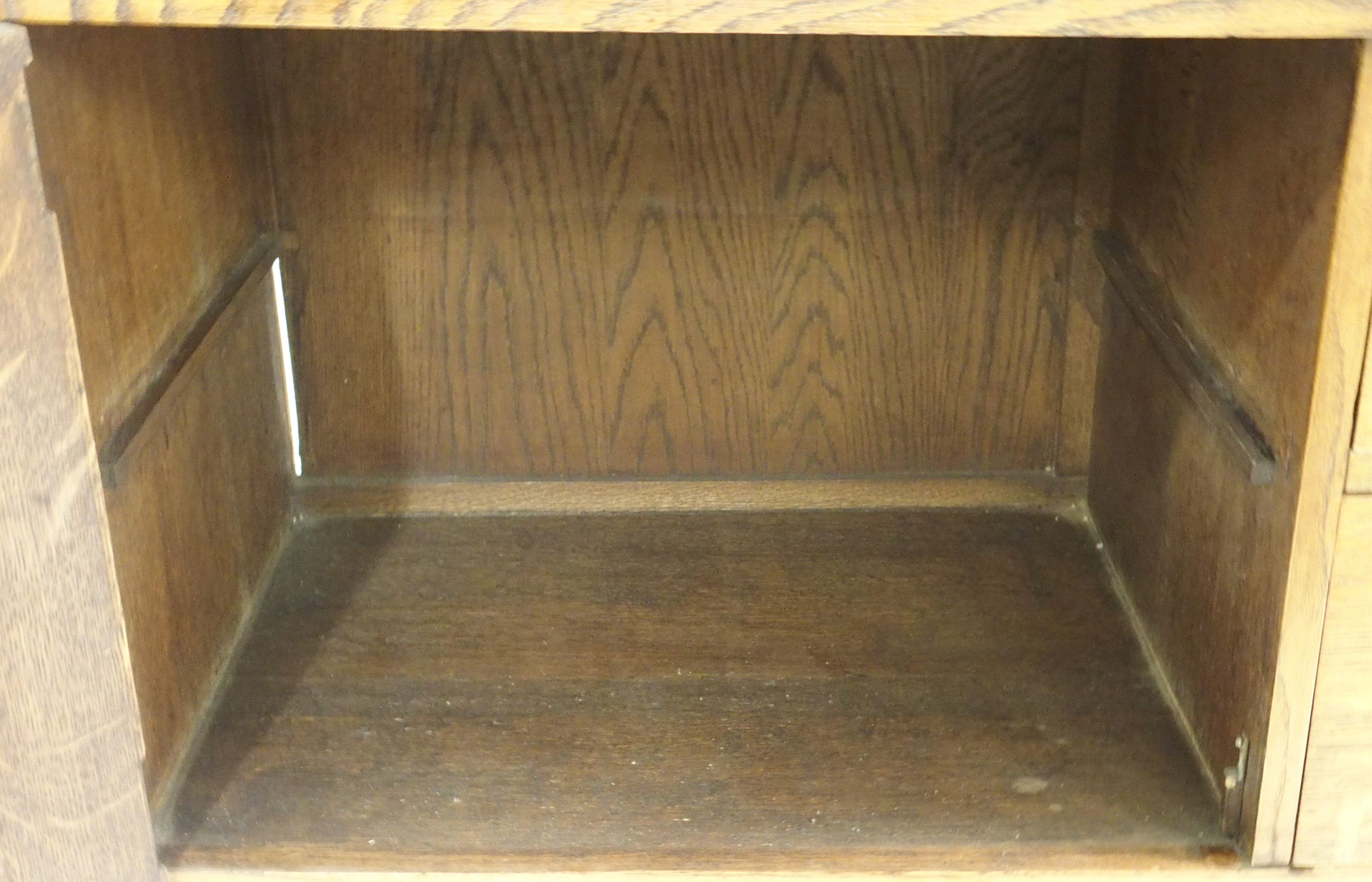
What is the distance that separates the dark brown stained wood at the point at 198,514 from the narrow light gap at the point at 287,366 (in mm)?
10

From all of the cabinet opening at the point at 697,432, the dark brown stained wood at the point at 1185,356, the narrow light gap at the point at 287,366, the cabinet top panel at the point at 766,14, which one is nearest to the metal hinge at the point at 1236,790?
the cabinet opening at the point at 697,432

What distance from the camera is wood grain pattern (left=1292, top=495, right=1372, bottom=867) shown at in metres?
0.84

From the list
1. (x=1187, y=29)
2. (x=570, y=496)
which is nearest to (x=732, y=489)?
(x=570, y=496)

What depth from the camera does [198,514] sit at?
1.08 meters

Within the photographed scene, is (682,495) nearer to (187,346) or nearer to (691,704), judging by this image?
(691,704)

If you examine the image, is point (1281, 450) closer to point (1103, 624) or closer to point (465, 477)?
point (1103, 624)

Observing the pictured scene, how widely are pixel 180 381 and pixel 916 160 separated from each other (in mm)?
642

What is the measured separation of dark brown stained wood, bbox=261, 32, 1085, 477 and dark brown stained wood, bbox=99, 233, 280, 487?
0.20 feet

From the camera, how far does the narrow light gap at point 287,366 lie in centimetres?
130

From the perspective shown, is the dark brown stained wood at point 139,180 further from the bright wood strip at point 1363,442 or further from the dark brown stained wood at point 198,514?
the bright wood strip at point 1363,442

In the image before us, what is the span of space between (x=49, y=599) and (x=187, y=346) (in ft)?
0.82

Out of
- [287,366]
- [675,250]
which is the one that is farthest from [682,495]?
[287,366]

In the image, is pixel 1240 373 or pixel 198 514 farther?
pixel 198 514

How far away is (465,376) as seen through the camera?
1.35 metres
